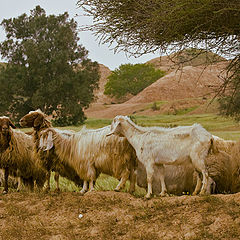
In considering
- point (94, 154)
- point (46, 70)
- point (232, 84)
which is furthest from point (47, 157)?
point (46, 70)

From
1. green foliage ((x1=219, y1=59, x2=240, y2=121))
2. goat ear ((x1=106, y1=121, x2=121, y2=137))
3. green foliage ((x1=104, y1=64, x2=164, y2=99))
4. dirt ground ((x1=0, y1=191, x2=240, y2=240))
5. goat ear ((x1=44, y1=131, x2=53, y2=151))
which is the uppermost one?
green foliage ((x1=104, y1=64, x2=164, y2=99))

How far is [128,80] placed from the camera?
79188mm

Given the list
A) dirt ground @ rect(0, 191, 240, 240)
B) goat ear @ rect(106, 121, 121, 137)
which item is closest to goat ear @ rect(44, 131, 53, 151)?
dirt ground @ rect(0, 191, 240, 240)

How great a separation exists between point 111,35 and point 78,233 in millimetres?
3478

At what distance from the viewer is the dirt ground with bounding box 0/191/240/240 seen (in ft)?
16.6

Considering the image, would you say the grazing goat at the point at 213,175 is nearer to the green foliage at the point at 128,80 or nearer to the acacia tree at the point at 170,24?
the acacia tree at the point at 170,24

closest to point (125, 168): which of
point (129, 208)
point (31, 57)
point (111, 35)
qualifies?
point (129, 208)

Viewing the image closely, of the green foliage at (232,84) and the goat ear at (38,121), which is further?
the goat ear at (38,121)

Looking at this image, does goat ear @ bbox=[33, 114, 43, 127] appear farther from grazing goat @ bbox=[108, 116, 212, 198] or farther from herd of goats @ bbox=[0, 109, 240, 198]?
grazing goat @ bbox=[108, 116, 212, 198]

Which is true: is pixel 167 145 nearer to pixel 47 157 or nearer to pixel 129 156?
pixel 129 156

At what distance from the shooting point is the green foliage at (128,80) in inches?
3061

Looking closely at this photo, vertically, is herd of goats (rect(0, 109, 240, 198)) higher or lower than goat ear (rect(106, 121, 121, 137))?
lower

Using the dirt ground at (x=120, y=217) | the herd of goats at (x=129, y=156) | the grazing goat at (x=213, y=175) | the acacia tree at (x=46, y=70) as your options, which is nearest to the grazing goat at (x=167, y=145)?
the herd of goats at (x=129, y=156)

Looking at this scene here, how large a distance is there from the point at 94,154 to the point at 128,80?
239 feet
